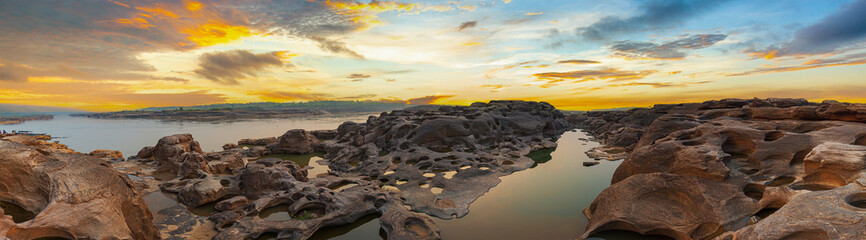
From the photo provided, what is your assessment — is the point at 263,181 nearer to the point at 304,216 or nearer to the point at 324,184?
the point at 324,184

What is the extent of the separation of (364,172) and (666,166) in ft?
40.1

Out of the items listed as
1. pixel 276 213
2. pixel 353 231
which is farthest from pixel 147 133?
pixel 353 231

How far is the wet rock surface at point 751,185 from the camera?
191 inches

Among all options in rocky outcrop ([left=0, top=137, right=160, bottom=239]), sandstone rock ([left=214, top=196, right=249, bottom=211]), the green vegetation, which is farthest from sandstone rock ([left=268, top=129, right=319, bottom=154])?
rocky outcrop ([left=0, top=137, right=160, bottom=239])

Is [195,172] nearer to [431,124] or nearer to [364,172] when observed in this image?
[364,172]

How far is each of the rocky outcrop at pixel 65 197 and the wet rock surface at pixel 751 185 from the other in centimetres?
1025

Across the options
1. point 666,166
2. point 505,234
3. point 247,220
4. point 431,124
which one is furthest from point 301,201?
point 431,124

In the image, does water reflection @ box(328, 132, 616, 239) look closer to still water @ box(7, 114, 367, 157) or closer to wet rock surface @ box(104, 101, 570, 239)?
wet rock surface @ box(104, 101, 570, 239)

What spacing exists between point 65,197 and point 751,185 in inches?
588

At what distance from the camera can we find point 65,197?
580cm

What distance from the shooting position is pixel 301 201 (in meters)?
9.95

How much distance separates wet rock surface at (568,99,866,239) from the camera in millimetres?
4848

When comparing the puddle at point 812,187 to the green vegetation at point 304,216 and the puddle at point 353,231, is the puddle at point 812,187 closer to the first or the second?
the puddle at point 353,231

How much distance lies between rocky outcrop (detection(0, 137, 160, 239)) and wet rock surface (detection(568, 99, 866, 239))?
10.2 meters
